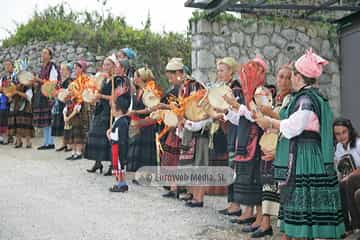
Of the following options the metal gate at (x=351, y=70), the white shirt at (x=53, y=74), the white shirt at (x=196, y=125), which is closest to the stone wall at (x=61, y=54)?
the white shirt at (x=53, y=74)

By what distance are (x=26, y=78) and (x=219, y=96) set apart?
570cm

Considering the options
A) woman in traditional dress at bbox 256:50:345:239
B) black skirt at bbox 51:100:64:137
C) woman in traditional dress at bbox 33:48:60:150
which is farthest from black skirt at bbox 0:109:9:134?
woman in traditional dress at bbox 256:50:345:239

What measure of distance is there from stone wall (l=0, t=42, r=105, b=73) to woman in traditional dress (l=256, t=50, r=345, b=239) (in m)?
9.46

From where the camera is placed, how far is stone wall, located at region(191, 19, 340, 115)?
9.17 m

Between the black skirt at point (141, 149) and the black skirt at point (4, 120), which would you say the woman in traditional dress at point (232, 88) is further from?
the black skirt at point (4, 120)

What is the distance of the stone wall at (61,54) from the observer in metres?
13.3

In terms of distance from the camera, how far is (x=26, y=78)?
10.1 m

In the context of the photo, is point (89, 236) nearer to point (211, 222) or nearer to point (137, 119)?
point (211, 222)

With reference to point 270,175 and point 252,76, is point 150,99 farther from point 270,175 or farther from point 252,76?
point 270,175

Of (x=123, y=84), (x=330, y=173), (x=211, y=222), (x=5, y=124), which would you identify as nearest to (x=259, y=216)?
(x=211, y=222)

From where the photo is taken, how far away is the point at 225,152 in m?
6.57

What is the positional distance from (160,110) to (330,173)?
288 cm

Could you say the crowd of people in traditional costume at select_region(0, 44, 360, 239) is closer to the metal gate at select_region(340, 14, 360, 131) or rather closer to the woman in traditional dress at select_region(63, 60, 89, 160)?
the woman in traditional dress at select_region(63, 60, 89, 160)

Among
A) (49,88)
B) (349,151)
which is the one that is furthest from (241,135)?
(49,88)
